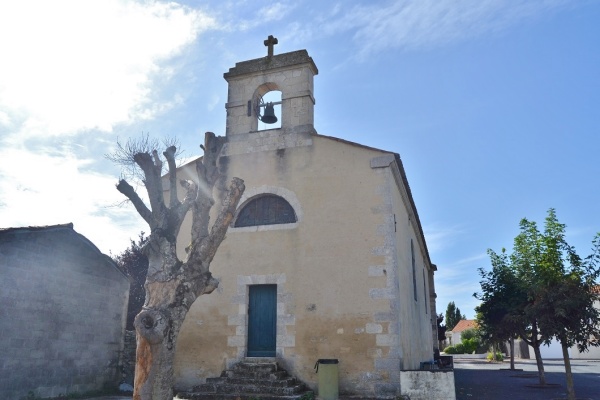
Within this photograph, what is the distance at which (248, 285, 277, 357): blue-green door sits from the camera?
10.2 meters

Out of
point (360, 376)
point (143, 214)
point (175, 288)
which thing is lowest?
point (360, 376)

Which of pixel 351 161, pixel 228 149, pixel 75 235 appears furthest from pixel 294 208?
pixel 75 235

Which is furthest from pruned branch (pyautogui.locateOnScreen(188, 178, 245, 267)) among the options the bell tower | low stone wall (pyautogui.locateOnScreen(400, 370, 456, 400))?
low stone wall (pyautogui.locateOnScreen(400, 370, 456, 400))

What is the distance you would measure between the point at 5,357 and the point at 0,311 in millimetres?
874

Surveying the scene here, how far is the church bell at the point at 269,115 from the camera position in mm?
11727

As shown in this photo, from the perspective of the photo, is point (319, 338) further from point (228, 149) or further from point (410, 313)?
point (228, 149)

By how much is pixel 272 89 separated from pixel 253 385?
707cm

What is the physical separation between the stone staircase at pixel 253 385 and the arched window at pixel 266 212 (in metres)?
3.07

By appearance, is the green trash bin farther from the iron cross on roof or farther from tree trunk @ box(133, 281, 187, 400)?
the iron cross on roof

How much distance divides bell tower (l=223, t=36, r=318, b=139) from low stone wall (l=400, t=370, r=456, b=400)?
18.9 ft

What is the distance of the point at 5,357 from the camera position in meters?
8.98

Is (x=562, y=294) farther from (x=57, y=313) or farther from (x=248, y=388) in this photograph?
(x=57, y=313)

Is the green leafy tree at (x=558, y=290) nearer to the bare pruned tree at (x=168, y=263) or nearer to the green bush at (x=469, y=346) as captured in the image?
the bare pruned tree at (x=168, y=263)

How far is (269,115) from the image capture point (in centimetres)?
1172
